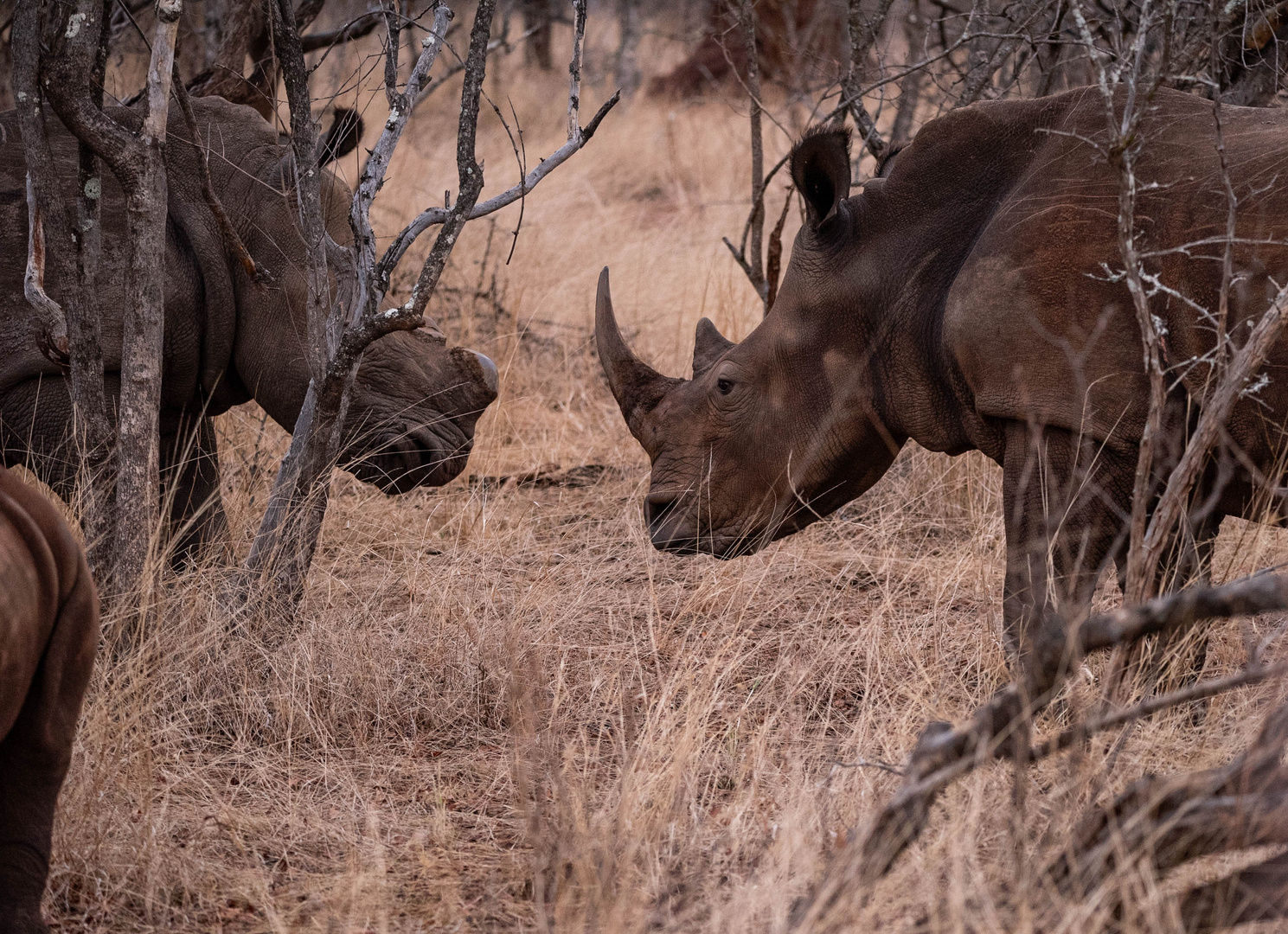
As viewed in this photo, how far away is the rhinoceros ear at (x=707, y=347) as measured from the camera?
4168mm

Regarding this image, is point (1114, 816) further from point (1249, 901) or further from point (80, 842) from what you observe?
point (80, 842)

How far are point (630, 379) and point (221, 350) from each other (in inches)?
58.2

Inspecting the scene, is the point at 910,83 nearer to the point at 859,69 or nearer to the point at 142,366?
the point at 859,69

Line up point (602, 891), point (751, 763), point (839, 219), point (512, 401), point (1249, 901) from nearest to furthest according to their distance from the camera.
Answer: point (1249, 901)
point (602, 891)
point (751, 763)
point (839, 219)
point (512, 401)

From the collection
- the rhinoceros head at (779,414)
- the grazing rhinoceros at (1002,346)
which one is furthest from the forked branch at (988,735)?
the rhinoceros head at (779,414)

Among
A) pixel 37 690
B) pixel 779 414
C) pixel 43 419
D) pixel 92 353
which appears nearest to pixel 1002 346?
pixel 779 414

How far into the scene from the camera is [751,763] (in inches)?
130

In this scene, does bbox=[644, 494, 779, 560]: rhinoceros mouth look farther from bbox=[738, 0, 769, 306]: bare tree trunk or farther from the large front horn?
bbox=[738, 0, 769, 306]: bare tree trunk

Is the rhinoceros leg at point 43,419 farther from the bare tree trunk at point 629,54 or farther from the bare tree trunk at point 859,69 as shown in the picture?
the bare tree trunk at point 629,54

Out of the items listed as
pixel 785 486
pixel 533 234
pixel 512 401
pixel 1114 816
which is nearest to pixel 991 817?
pixel 1114 816

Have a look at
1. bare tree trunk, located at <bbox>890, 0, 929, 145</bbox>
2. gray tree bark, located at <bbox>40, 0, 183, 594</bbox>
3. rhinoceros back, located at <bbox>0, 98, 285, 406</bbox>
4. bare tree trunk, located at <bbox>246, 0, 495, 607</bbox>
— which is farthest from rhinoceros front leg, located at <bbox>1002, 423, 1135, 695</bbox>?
bare tree trunk, located at <bbox>890, 0, 929, 145</bbox>

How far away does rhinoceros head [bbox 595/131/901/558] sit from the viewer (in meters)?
3.77

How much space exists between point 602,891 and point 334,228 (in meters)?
3.08

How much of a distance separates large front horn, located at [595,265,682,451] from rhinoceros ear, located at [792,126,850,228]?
71cm
